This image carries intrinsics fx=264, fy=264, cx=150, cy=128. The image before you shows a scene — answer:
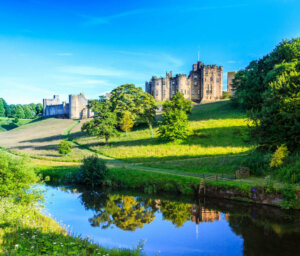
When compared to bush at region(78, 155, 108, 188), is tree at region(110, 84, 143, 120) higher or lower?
higher

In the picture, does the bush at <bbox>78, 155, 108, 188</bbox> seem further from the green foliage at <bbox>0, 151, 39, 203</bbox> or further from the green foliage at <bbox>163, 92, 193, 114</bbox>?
the green foliage at <bbox>163, 92, 193, 114</bbox>

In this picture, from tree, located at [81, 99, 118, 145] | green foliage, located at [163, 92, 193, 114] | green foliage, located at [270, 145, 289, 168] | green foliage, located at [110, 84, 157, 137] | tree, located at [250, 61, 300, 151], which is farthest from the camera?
green foliage, located at [110, 84, 157, 137]

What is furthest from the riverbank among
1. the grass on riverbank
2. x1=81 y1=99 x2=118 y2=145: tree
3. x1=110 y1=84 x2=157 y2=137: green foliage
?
A: x1=110 y1=84 x2=157 y2=137: green foliage

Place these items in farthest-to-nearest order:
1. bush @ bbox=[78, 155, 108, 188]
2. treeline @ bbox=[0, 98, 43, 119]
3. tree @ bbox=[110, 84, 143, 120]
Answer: treeline @ bbox=[0, 98, 43, 119] → tree @ bbox=[110, 84, 143, 120] → bush @ bbox=[78, 155, 108, 188]

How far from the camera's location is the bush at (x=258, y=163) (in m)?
22.2

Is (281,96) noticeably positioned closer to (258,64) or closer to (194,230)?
(194,230)

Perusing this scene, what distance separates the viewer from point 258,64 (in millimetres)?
48562

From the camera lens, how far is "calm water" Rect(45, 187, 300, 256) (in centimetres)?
1290

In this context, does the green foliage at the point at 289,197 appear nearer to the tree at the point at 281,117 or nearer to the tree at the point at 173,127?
the tree at the point at 281,117

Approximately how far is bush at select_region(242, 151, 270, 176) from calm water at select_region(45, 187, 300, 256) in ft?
16.7

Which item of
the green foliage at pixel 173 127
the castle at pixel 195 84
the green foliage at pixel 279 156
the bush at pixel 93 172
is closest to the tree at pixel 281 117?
the green foliage at pixel 279 156

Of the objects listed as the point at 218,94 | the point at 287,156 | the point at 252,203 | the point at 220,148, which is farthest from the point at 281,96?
the point at 218,94

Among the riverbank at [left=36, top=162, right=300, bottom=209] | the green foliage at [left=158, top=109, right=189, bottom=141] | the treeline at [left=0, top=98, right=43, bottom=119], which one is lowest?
the riverbank at [left=36, top=162, right=300, bottom=209]

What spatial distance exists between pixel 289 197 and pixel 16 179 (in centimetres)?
1728
